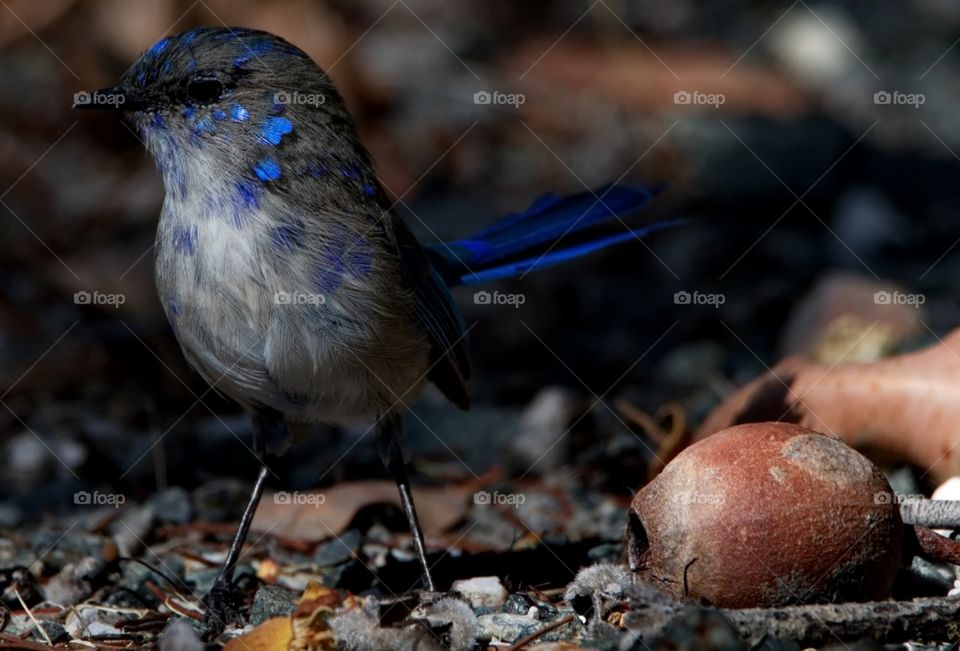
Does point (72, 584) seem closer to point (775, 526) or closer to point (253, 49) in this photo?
point (253, 49)

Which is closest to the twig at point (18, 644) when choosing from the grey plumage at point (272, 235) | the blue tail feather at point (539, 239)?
the grey plumage at point (272, 235)

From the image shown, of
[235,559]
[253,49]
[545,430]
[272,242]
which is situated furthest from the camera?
[545,430]

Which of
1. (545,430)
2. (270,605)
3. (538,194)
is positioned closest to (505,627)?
(270,605)

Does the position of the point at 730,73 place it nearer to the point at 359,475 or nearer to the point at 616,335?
the point at 616,335

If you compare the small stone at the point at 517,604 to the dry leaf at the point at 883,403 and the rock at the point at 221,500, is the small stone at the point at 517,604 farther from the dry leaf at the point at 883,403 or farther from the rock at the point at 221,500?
the rock at the point at 221,500

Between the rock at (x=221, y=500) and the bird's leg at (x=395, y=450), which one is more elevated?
the bird's leg at (x=395, y=450)

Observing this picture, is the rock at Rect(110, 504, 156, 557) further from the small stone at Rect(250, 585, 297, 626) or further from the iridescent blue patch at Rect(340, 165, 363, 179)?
the iridescent blue patch at Rect(340, 165, 363, 179)

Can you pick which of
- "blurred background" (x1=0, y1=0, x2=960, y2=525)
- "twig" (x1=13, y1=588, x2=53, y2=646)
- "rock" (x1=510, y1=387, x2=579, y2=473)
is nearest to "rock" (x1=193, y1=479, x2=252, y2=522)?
"blurred background" (x1=0, y1=0, x2=960, y2=525)
